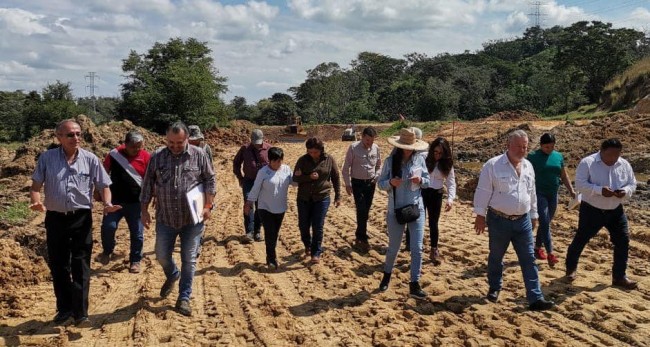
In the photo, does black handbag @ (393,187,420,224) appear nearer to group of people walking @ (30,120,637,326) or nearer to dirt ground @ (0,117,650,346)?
group of people walking @ (30,120,637,326)

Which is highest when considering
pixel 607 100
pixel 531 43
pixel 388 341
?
pixel 531 43

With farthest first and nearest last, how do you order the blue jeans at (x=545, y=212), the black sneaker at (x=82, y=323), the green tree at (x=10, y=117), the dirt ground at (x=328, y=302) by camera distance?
Result: the green tree at (x=10, y=117)
the blue jeans at (x=545, y=212)
the black sneaker at (x=82, y=323)
the dirt ground at (x=328, y=302)

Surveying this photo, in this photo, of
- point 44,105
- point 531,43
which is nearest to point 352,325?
point 44,105

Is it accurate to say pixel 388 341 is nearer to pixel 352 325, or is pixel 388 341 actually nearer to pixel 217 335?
pixel 352 325

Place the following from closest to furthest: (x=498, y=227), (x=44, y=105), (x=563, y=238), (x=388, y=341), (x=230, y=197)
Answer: (x=388, y=341)
(x=498, y=227)
(x=563, y=238)
(x=230, y=197)
(x=44, y=105)

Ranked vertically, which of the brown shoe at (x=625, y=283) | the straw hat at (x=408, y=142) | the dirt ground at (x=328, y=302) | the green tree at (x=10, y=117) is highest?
the green tree at (x=10, y=117)

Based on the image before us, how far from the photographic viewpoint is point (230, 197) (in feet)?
43.5

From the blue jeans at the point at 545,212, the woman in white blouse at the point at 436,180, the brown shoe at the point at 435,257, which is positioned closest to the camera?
the blue jeans at the point at 545,212

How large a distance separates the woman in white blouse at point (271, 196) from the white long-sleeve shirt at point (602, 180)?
3.41m

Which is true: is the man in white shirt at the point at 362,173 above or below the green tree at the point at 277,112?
below

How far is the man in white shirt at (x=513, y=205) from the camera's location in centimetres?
541

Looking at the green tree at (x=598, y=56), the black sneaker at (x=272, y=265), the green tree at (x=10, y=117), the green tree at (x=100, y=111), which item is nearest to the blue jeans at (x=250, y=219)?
the black sneaker at (x=272, y=265)

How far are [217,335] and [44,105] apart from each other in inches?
1802

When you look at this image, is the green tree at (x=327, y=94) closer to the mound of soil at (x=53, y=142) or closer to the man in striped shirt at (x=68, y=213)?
the mound of soil at (x=53, y=142)
